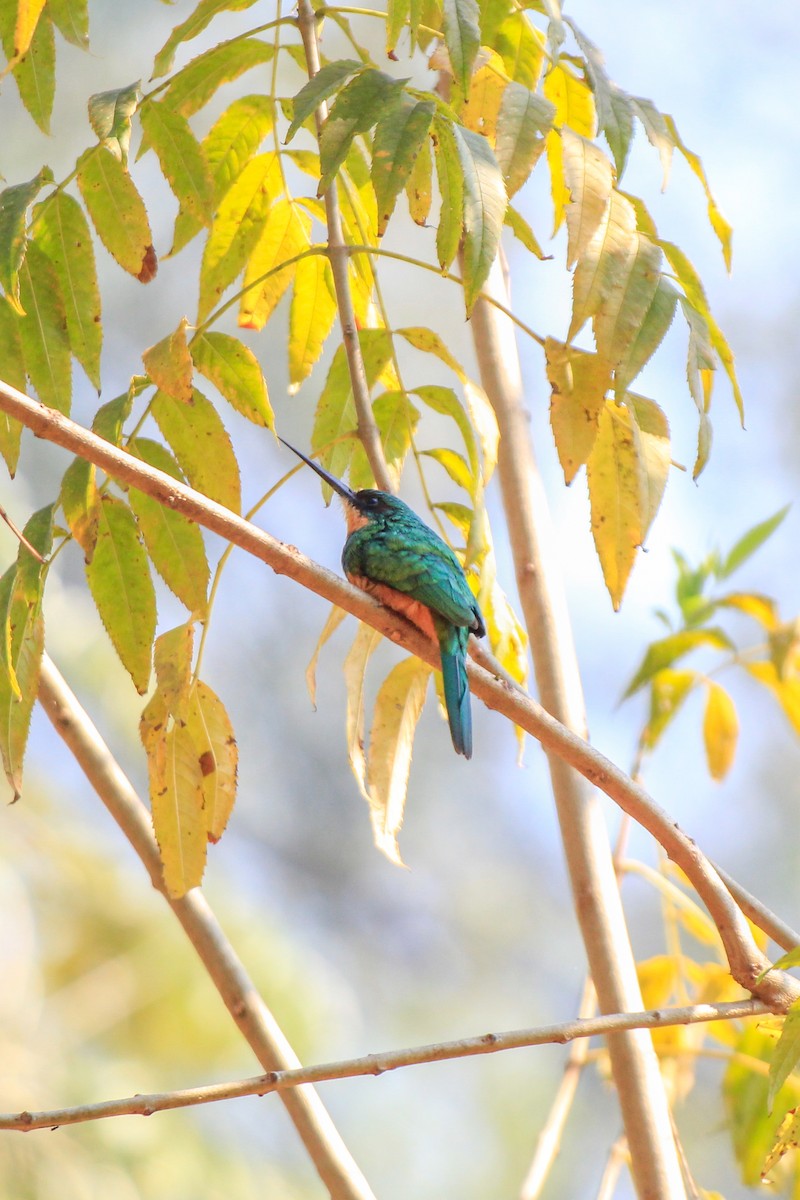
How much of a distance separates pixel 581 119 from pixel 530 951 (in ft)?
23.2

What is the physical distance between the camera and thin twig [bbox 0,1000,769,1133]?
0.93 m

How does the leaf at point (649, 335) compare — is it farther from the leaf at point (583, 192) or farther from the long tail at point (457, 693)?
the long tail at point (457, 693)

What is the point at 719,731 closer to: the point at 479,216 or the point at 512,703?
the point at 512,703

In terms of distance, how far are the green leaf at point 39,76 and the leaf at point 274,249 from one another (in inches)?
12.0

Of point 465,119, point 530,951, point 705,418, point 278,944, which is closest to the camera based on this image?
point 705,418

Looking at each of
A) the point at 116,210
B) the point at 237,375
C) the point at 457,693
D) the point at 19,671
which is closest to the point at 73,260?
the point at 116,210

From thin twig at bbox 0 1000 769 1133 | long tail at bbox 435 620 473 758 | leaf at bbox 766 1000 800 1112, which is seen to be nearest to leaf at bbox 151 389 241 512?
long tail at bbox 435 620 473 758

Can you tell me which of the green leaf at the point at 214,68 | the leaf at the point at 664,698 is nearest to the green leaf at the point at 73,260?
the green leaf at the point at 214,68

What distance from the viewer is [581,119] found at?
1439 mm

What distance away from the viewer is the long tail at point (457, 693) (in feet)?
4.89

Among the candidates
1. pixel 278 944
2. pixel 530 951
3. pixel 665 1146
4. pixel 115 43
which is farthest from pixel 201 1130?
pixel 115 43

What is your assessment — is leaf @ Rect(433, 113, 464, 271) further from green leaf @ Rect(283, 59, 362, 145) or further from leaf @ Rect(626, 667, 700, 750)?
leaf @ Rect(626, 667, 700, 750)

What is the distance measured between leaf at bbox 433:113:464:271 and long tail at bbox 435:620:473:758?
495mm

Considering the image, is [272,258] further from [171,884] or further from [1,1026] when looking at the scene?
[1,1026]
